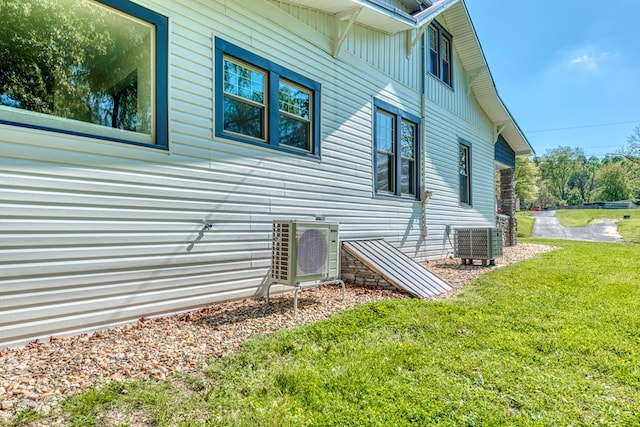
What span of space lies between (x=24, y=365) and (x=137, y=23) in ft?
10.8

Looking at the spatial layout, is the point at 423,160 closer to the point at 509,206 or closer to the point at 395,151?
the point at 395,151

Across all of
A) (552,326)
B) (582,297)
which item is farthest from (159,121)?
(582,297)

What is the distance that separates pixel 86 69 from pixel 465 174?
998 cm

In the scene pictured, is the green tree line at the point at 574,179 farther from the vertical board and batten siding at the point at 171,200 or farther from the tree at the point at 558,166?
the vertical board and batten siding at the point at 171,200

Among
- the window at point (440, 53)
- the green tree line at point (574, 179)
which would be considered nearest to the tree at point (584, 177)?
the green tree line at point (574, 179)

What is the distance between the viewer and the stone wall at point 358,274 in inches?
213

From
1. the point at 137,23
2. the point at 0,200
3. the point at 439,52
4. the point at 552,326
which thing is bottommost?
the point at 552,326

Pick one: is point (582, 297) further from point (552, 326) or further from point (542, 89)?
point (542, 89)

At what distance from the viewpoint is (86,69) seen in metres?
3.38

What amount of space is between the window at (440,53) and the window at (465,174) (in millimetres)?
2100

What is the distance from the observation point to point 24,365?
243 cm

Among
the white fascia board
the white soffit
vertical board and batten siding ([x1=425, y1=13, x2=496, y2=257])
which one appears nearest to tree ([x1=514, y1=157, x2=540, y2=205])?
the white soffit

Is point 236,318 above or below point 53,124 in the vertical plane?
below

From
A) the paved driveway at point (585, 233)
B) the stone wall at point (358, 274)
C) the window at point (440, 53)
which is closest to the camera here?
the stone wall at point (358, 274)
